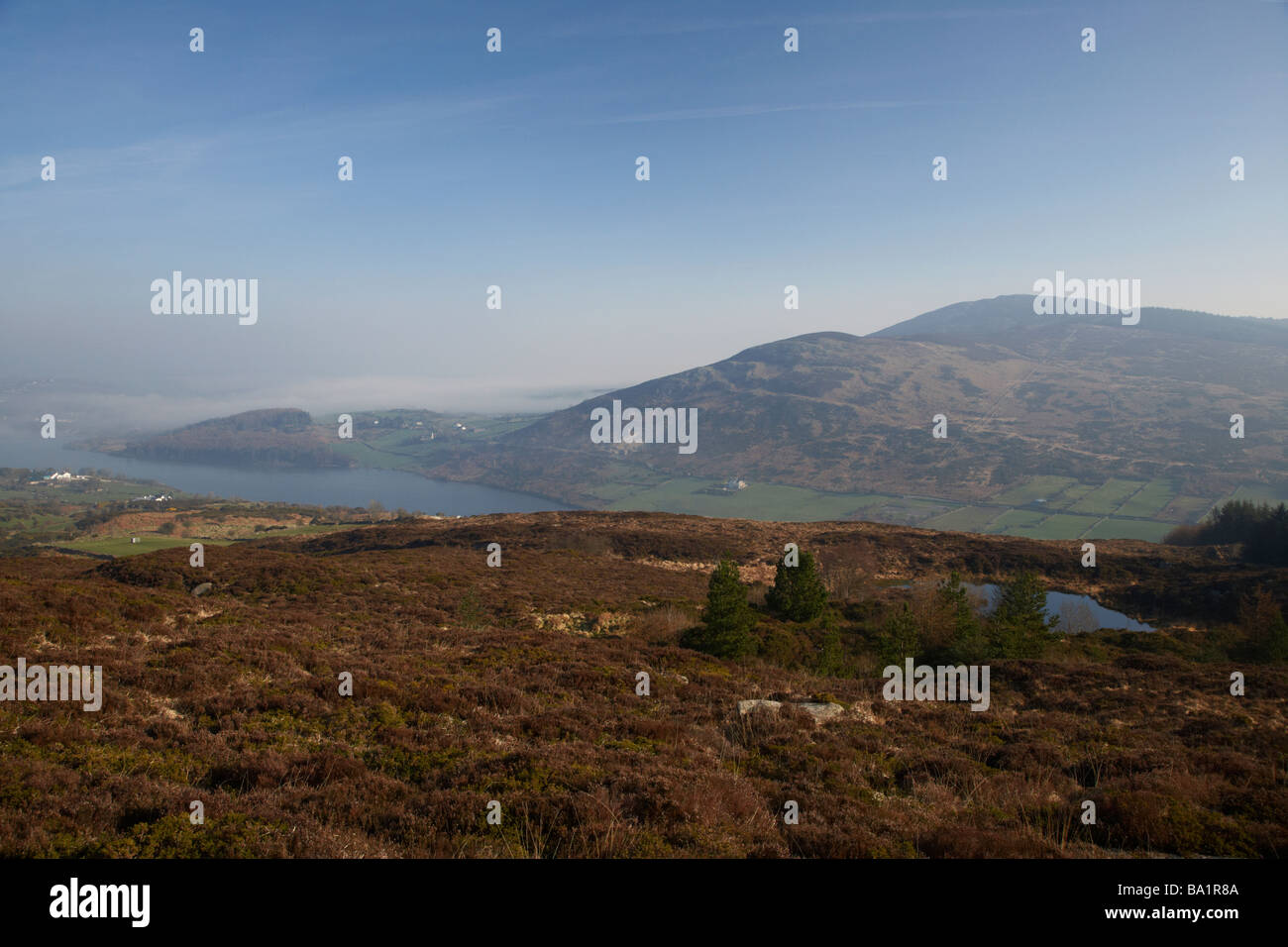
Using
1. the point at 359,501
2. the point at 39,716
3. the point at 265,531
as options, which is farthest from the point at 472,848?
the point at 359,501

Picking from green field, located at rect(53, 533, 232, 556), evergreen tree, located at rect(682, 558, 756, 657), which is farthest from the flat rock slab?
green field, located at rect(53, 533, 232, 556)

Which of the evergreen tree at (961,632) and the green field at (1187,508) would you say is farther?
the green field at (1187,508)

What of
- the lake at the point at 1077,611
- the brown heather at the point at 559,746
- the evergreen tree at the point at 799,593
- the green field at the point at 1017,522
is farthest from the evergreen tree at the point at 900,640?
the green field at the point at 1017,522

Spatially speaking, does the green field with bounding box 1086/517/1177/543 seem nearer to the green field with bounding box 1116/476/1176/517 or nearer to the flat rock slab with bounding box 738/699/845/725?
the green field with bounding box 1116/476/1176/517

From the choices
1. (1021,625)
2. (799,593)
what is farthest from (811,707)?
(1021,625)

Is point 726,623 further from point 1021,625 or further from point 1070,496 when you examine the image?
point 1070,496

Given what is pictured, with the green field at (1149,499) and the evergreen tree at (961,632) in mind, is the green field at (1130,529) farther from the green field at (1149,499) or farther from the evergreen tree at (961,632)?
the evergreen tree at (961,632)
